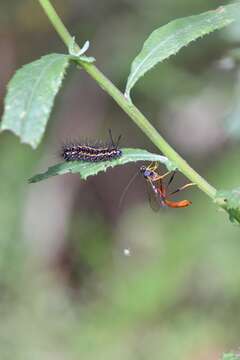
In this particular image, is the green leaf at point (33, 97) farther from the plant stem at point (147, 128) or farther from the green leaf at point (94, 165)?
the green leaf at point (94, 165)

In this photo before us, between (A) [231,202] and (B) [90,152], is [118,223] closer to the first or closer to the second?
(B) [90,152]

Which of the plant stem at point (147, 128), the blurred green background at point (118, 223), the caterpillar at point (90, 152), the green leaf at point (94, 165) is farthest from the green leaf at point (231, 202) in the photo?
the blurred green background at point (118, 223)

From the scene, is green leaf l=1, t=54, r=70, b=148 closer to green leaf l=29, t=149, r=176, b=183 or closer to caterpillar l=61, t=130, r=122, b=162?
green leaf l=29, t=149, r=176, b=183

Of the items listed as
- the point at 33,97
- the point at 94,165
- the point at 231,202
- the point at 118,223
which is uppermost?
the point at 33,97

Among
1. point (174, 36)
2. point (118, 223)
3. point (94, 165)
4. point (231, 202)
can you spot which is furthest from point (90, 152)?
point (118, 223)

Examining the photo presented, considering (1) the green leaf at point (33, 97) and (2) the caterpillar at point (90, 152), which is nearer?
(1) the green leaf at point (33, 97)
